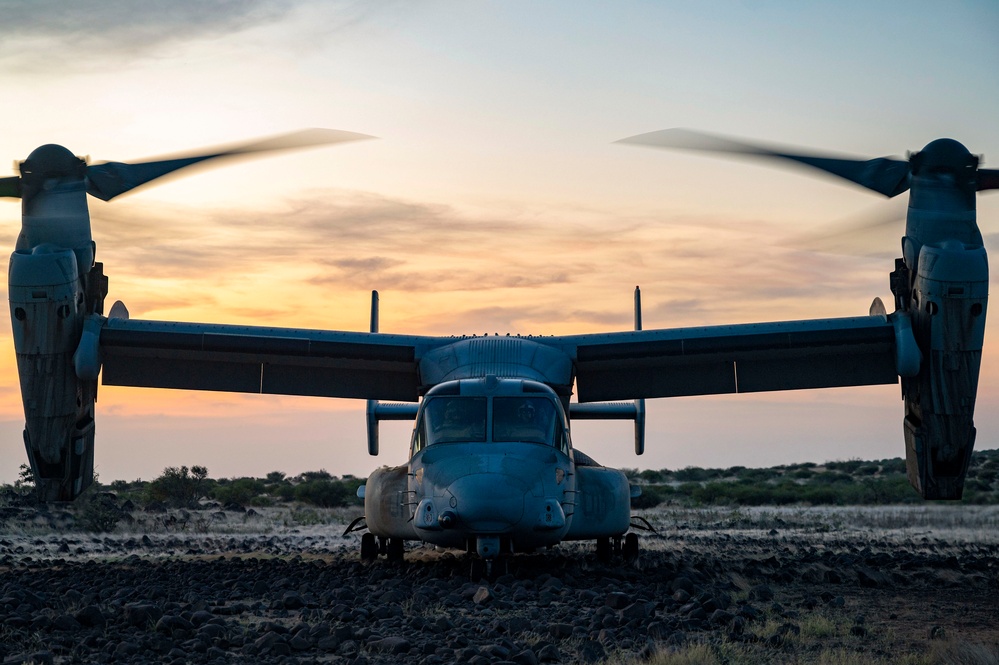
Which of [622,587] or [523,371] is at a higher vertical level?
[523,371]

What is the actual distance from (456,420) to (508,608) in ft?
12.0

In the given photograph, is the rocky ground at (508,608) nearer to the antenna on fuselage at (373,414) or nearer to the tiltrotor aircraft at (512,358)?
the tiltrotor aircraft at (512,358)

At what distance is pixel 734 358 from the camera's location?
18.0 m

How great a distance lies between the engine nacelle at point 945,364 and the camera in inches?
614

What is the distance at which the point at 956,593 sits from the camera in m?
13.4

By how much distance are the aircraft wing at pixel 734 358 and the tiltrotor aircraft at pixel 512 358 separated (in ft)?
0.09

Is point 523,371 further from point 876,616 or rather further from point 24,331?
point 24,331

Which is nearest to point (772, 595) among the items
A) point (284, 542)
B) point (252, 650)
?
point (252, 650)

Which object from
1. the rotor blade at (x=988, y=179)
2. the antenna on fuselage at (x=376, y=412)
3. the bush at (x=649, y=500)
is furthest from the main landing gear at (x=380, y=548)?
the bush at (x=649, y=500)

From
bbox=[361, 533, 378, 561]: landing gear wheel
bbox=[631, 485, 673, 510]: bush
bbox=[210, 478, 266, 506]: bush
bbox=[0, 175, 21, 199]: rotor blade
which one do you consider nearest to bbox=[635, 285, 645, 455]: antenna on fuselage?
bbox=[361, 533, 378, 561]: landing gear wheel

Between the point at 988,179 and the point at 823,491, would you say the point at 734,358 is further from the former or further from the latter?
the point at 823,491

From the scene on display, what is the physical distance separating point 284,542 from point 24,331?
10627mm

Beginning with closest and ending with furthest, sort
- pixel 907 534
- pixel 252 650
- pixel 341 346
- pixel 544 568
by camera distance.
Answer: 1. pixel 252 650
2. pixel 544 568
3. pixel 341 346
4. pixel 907 534

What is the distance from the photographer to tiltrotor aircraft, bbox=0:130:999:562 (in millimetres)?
14695
